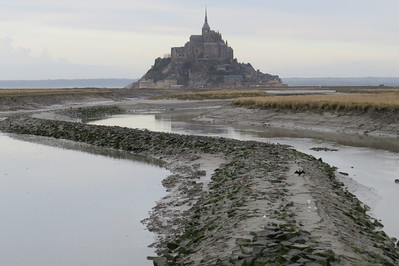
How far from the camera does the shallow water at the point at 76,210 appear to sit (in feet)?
41.3

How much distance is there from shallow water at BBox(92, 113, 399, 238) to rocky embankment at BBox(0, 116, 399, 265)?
97 centimetres

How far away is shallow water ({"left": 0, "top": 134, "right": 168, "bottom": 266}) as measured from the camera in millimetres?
12602

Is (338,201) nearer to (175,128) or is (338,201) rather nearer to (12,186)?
(12,186)

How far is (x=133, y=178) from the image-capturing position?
901 inches

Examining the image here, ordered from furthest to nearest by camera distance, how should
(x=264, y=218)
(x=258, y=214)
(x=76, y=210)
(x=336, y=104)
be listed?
(x=336, y=104) → (x=76, y=210) → (x=258, y=214) → (x=264, y=218)

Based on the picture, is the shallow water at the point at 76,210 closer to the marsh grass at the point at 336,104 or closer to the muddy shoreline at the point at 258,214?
the muddy shoreline at the point at 258,214

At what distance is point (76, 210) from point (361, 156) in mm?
18319

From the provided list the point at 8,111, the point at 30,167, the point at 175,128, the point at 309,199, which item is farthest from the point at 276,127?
the point at 8,111

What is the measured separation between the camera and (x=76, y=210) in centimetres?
1683

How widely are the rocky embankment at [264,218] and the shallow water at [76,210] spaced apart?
81 centimetres

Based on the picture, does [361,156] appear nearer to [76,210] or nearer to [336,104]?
[76,210]

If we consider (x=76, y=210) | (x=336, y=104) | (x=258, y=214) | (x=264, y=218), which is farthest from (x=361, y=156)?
(x=336, y=104)

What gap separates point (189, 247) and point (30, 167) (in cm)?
1679

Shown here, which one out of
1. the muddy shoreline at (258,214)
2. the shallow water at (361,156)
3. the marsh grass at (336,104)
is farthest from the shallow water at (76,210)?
the marsh grass at (336,104)
